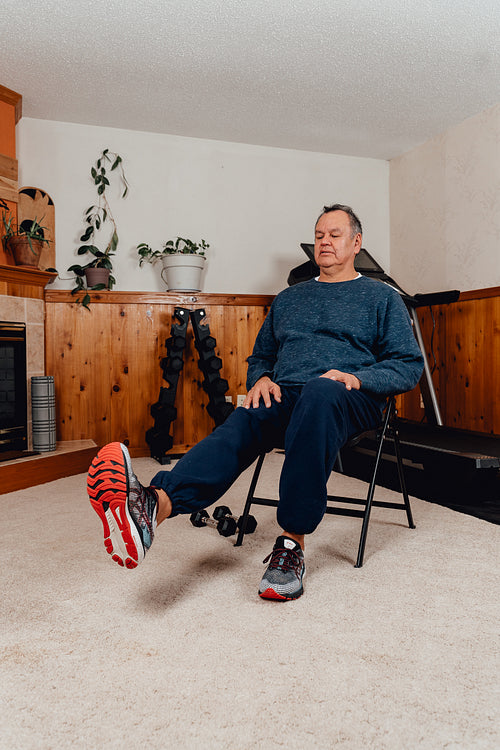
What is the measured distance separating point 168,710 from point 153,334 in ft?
9.67

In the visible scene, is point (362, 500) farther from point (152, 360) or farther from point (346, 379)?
point (152, 360)

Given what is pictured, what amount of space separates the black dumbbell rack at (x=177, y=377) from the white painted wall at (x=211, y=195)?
23.6 inches

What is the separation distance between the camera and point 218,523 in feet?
6.65

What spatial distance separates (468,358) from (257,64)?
2.14m

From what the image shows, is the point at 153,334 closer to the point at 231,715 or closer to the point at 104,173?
the point at 104,173

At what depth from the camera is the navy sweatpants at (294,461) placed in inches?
56.2

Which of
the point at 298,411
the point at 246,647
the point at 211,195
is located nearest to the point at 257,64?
the point at 211,195

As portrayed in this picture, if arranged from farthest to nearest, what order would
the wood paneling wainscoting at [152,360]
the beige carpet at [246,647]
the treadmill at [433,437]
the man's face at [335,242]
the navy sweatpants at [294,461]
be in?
the wood paneling wainscoting at [152,360] < the treadmill at [433,437] < the man's face at [335,242] < the navy sweatpants at [294,461] < the beige carpet at [246,647]

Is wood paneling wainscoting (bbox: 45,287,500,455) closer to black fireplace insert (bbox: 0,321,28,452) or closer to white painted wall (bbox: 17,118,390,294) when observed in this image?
white painted wall (bbox: 17,118,390,294)

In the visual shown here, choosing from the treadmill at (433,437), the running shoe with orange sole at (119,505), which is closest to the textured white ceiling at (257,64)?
the treadmill at (433,437)

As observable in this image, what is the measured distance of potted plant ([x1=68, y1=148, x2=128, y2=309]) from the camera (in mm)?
3619

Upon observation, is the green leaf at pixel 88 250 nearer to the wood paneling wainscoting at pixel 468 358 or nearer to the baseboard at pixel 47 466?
the baseboard at pixel 47 466

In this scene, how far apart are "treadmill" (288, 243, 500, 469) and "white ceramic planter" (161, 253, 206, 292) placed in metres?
0.63

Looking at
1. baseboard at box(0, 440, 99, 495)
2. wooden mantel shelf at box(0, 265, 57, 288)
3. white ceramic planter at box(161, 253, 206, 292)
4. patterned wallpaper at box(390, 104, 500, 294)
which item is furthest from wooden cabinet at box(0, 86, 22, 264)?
patterned wallpaper at box(390, 104, 500, 294)
